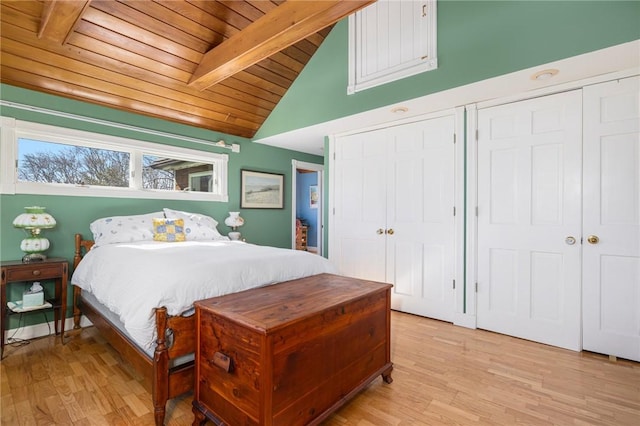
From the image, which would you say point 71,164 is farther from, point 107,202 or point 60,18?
point 60,18

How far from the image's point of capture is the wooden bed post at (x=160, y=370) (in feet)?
4.99

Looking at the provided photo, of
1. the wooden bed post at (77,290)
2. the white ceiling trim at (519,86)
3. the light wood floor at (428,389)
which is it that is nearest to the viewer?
the light wood floor at (428,389)

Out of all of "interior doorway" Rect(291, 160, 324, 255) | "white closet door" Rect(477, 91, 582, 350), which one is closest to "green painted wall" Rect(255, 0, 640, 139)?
"white closet door" Rect(477, 91, 582, 350)

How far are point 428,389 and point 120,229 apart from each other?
2.86 m

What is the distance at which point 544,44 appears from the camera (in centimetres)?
212

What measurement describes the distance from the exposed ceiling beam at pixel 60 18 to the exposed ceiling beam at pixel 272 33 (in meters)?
0.99

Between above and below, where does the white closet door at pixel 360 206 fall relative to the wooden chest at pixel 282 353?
above

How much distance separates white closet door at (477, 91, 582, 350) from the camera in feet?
8.14

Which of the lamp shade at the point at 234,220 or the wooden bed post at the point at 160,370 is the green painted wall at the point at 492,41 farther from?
the wooden bed post at the point at 160,370

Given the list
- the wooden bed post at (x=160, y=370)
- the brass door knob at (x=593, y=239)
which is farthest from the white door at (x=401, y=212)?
the wooden bed post at (x=160, y=370)

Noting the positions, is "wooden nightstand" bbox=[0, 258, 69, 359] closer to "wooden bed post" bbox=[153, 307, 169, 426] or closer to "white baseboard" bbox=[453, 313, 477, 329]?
"wooden bed post" bbox=[153, 307, 169, 426]

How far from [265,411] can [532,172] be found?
2746mm

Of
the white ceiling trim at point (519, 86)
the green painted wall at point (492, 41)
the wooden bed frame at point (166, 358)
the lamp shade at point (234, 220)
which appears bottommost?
the wooden bed frame at point (166, 358)

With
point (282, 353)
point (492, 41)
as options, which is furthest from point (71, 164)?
point (492, 41)
